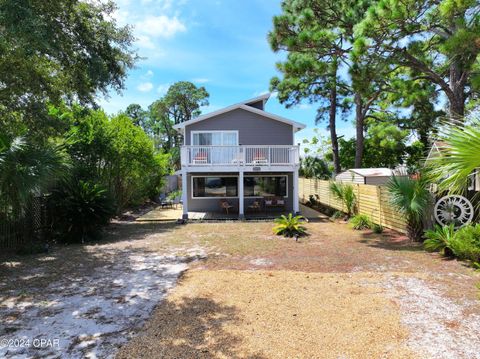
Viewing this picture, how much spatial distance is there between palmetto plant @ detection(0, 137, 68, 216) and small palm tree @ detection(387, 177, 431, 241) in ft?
27.9

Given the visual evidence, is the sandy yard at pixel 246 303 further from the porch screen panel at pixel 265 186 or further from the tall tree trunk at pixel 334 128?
the tall tree trunk at pixel 334 128

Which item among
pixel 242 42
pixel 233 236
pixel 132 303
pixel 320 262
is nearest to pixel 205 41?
pixel 242 42

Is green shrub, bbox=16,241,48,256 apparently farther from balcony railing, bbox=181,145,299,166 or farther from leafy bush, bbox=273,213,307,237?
balcony railing, bbox=181,145,299,166

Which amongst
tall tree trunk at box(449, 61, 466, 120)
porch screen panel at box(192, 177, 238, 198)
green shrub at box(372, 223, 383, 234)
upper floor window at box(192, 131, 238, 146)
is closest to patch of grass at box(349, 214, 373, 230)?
green shrub at box(372, 223, 383, 234)

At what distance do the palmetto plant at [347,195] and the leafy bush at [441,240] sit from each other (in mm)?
5756

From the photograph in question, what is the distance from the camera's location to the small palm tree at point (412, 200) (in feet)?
27.3

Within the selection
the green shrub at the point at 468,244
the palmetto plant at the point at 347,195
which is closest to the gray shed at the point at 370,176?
the palmetto plant at the point at 347,195

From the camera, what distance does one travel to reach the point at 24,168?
6.05 metres

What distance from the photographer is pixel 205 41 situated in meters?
14.2

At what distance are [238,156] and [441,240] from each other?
8.92m

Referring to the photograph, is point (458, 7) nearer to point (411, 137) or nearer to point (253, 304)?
point (253, 304)

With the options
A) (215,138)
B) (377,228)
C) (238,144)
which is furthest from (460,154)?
(215,138)

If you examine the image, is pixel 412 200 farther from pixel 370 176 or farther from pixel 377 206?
pixel 370 176

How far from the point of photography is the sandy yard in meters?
3.51
